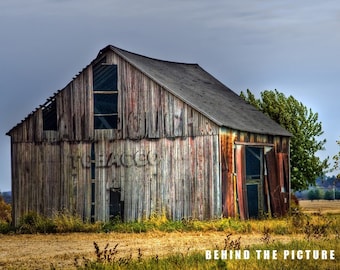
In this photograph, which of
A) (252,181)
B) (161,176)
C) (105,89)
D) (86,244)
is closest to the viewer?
(86,244)

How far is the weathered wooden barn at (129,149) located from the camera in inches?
1293

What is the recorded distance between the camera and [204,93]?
126ft

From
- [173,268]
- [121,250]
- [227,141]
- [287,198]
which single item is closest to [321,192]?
[287,198]

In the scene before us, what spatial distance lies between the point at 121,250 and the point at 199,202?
941 centimetres

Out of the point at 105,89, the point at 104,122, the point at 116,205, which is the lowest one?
the point at 116,205

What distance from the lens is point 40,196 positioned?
35.2 metres

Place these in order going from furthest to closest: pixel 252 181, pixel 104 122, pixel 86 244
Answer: pixel 252 181, pixel 104 122, pixel 86 244

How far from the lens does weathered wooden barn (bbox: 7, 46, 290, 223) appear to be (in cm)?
3284

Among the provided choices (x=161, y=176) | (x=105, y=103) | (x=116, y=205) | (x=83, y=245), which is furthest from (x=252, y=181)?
(x=83, y=245)

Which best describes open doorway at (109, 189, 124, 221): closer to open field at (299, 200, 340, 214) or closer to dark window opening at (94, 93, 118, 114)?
dark window opening at (94, 93, 118, 114)

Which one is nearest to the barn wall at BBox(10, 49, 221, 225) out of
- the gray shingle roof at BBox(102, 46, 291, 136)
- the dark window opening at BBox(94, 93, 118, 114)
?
the gray shingle roof at BBox(102, 46, 291, 136)

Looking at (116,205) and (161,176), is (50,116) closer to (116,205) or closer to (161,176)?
(116,205)

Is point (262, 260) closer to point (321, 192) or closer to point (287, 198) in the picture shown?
point (287, 198)

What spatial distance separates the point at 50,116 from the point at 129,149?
4.16m
